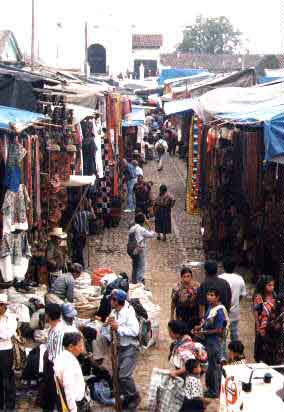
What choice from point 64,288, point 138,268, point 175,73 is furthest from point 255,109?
point 175,73

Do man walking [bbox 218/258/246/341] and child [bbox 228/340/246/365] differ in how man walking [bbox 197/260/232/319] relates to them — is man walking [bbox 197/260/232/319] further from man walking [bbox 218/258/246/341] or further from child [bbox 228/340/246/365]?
child [bbox 228/340/246/365]

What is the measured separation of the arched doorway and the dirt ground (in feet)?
101

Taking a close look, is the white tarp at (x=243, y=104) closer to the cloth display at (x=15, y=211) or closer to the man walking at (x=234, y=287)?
the man walking at (x=234, y=287)

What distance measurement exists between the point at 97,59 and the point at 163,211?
36273 millimetres

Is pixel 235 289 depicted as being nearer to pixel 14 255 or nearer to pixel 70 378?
pixel 14 255

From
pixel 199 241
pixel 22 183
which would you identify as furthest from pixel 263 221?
pixel 199 241

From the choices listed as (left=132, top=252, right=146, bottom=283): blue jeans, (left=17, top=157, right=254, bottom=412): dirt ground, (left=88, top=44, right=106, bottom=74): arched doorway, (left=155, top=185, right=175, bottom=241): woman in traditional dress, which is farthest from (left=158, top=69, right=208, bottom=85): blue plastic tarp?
(left=132, top=252, right=146, bottom=283): blue jeans

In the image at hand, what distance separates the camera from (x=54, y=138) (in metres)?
10.9

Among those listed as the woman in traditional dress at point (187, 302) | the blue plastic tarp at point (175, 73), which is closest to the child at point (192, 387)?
the woman in traditional dress at point (187, 302)

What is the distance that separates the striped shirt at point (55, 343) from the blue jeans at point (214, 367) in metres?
1.60

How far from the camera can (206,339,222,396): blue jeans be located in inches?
281

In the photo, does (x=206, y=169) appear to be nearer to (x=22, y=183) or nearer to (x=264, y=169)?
(x=264, y=169)

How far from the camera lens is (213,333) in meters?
7.04

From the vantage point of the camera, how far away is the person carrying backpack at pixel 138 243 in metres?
10.8
